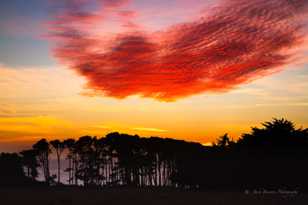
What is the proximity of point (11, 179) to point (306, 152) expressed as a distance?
63066 millimetres

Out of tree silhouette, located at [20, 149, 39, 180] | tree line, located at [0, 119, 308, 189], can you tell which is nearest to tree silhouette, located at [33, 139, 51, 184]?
tree silhouette, located at [20, 149, 39, 180]

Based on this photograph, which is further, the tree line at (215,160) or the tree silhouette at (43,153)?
the tree silhouette at (43,153)

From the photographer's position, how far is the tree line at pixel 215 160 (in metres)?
50.8

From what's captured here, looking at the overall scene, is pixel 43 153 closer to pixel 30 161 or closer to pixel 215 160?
pixel 30 161

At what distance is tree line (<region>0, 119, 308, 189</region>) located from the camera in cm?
5084

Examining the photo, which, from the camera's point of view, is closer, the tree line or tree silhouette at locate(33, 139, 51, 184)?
the tree line

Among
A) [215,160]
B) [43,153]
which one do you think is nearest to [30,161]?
[43,153]

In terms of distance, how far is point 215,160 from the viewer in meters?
55.7

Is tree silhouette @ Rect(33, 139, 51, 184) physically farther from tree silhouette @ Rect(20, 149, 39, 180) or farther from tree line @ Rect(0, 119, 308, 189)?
tree line @ Rect(0, 119, 308, 189)

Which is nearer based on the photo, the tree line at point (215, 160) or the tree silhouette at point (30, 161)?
the tree line at point (215, 160)

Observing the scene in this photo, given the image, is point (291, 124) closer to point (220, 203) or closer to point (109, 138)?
point (220, 203)

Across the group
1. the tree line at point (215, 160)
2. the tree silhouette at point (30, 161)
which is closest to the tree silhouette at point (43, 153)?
the tree silhouette at point (30, 161)

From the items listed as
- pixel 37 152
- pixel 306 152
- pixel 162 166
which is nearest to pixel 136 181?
pixel 162 166

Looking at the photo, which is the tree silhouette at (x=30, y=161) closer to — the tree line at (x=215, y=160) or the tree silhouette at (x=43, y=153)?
the tree silhouette at (x=43, y=153)
